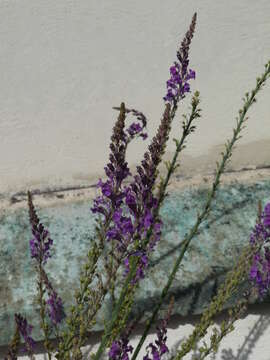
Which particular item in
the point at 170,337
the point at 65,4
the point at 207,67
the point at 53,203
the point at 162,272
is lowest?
the point at 170,337

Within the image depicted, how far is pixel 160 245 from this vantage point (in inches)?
110

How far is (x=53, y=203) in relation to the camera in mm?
3109

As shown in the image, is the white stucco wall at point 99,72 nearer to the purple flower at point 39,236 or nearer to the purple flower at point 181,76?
the purple flower at point 39,236

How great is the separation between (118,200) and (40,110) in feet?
11.1

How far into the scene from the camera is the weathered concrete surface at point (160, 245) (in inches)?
103

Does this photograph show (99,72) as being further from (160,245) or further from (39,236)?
(39,236)

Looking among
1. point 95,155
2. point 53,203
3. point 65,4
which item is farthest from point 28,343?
point 65,4

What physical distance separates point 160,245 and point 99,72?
2608 mm

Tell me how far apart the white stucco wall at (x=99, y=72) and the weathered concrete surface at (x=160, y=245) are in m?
0.69

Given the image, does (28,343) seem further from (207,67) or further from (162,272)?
(207,67)

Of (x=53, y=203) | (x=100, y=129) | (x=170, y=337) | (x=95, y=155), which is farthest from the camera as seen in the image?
(x=100, y=129)

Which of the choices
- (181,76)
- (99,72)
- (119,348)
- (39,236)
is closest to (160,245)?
(119,348)

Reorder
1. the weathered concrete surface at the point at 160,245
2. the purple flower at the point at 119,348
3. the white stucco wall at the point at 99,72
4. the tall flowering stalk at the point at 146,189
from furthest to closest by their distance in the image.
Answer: the white stucco wall at the point at 99,72 < the weathered concrete surface at the point at 160,245 < the purple flower at the point at 119,348 < the tall flowering stalk at the point at 146,189

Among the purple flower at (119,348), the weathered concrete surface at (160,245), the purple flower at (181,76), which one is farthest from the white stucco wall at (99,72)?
the purple flower at (181,76)
